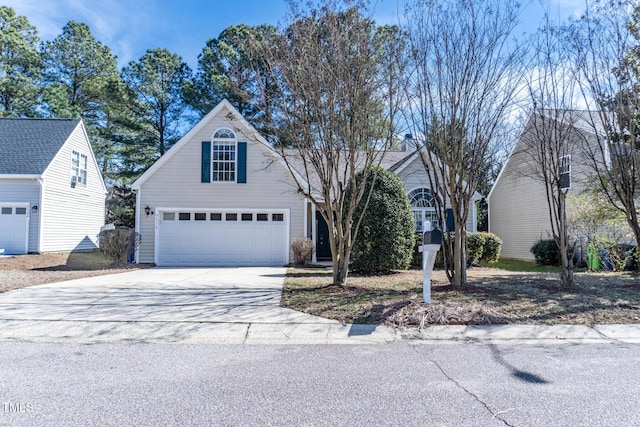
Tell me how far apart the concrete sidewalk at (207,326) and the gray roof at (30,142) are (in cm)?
1146

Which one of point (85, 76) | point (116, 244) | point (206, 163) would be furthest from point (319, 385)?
point (85, 76)

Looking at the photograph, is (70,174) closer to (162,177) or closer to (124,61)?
(162,177)

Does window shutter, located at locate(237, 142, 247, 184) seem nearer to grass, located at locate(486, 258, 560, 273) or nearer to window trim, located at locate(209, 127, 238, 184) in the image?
window trim, located at locate(209, 127, 238, 184)

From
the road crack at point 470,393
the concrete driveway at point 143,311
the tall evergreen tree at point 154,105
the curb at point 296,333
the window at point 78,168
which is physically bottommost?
the road crack at point 470,393

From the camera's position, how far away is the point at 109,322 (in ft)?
19.6

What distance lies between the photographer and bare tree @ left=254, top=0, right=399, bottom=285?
809cm

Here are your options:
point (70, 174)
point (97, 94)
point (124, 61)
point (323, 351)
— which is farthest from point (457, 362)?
point (97, 94)

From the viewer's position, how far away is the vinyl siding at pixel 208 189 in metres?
15.3

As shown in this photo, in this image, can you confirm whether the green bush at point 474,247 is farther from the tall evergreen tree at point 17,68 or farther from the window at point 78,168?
the tall evergreen tree at point 17,68

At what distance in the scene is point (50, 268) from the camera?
14.1 m

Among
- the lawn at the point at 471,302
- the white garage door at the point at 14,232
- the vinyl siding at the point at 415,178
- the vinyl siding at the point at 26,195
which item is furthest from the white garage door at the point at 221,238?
the white garage door at the point at 14,232

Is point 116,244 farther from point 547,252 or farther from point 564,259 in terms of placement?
point 547,252

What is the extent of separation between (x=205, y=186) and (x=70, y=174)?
8245 millimetres

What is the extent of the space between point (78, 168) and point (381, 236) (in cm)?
1616
